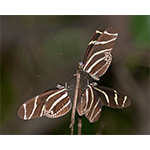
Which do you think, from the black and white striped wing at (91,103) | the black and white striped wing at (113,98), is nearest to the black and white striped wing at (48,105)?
the black and white striped wing at (91,103)

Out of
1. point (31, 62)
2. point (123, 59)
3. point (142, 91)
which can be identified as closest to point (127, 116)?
point (142, 91)

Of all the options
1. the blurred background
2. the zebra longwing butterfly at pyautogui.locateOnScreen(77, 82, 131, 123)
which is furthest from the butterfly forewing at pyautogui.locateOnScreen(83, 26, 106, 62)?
the blurred background

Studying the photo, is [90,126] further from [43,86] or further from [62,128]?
[43,86]

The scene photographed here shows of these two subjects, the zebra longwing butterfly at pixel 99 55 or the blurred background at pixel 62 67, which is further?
the blurred background at pixel 62 67

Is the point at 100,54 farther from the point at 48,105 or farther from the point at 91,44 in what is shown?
the point at 48,105

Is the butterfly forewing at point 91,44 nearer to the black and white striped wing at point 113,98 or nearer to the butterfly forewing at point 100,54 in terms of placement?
the butterfly forewing at point 100,54

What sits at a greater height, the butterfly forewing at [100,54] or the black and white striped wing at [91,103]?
the butterfly forewing at [100,54]

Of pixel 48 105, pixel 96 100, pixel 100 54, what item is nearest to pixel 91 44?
pixel 100 54

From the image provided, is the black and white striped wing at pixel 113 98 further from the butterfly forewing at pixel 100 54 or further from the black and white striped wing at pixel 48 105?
the black and white striped wing at pixel 48 105
